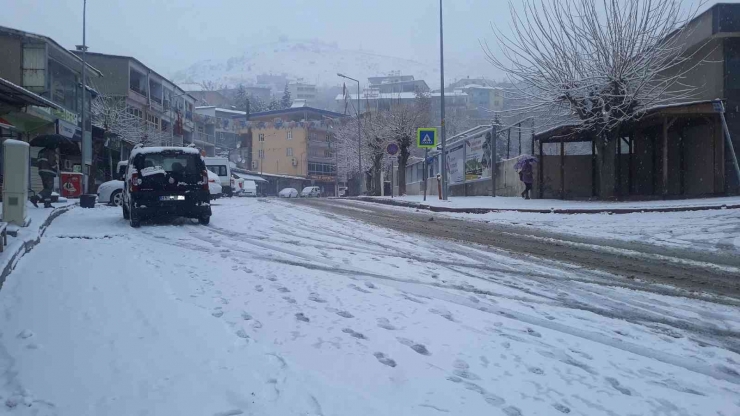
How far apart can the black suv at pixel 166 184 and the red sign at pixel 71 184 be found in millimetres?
12454

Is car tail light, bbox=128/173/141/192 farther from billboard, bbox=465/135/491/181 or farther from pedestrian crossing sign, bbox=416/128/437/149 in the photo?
billboard, bbox=465/135/491/181

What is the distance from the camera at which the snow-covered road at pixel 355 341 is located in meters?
3.24

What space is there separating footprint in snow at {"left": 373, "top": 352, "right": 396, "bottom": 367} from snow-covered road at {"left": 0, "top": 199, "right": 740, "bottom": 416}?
18mm

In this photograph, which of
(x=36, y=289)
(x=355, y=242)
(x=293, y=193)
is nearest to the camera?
(x=36, y=289)

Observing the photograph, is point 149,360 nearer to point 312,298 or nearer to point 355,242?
point 312,298

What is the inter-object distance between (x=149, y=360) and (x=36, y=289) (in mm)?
2939

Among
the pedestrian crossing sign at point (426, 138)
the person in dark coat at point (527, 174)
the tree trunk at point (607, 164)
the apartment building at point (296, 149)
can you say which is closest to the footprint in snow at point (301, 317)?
the tree trunk at point (607, 164)

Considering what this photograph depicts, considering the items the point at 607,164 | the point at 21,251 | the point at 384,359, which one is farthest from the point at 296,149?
the point at 384,359

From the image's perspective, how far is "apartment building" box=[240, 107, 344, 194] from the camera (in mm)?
83000

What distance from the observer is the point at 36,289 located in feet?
19.6

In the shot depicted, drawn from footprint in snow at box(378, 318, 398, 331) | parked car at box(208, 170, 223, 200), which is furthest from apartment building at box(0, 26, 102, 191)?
footprint in snow at box(378, 318, 398, 331)

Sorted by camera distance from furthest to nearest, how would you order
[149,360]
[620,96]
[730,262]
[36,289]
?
[620,96]
[730,262]
[36,289]
[149,360]

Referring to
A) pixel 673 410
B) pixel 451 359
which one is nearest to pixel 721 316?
pixel 673 410

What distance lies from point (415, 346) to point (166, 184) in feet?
34.1
